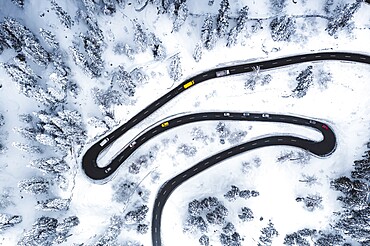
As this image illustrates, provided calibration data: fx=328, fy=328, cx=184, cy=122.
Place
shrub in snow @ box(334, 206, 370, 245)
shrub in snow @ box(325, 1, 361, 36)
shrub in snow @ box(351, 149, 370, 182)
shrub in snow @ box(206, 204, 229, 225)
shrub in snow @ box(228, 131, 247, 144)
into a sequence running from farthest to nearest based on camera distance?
shrub in snow @ box(228, 131, 247, 144), shrub in snow @ box(206, 204, 229, 225), shrub in snow @ box(351, 149, 370, 182), shrub in snow @ box(334, 206, 370, 245), shrub in snow @ box(325, 1, 361, 36)

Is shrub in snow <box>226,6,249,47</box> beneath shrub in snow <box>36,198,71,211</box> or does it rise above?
above

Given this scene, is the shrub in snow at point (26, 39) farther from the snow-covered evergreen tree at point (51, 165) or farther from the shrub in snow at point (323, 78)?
the shrub in snow at point (323, 78)

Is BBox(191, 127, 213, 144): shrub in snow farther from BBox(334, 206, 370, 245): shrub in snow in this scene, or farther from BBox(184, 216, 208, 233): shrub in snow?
BBox(334, 206, 370, 245): shrub in snow

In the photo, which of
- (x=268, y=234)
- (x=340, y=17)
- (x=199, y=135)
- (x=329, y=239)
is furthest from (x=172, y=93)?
(x=329, y=239)

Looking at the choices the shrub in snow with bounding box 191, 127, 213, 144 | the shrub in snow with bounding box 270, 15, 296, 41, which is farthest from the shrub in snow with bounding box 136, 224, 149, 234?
the shrub in snow with bounding box 270, 15, 296, 41

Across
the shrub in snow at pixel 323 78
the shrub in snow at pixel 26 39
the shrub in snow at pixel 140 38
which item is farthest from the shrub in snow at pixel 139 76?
the shrub in snow at pixel 323 78

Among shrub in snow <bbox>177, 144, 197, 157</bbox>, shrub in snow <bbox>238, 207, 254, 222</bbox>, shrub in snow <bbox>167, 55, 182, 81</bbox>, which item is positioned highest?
shrub in snow <bbox>167, 55, 182, 81</bbox>

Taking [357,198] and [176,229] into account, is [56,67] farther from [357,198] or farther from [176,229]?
[357,198]
